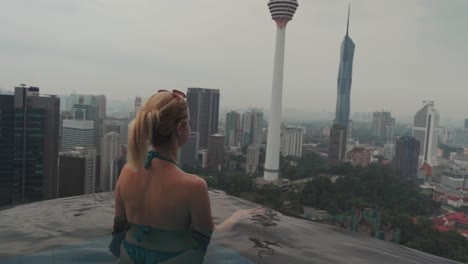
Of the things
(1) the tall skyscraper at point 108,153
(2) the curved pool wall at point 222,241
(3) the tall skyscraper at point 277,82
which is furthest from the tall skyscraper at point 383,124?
(2) the curved pool wall at point 222,241

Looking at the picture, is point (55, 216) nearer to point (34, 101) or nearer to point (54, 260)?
point (54, 260)

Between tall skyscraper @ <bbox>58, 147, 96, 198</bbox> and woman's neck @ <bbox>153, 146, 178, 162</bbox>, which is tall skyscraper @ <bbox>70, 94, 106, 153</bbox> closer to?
tall skyscraper @ <bbox>58, 147, 96, 198</bbox>

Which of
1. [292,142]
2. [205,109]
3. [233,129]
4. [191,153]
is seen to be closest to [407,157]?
[292,142]

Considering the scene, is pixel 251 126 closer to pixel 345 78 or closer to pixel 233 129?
pixel 233 129

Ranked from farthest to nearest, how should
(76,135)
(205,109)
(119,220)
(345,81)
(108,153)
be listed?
(345,81), (205,109), (76,135), (108,153), (119,220)

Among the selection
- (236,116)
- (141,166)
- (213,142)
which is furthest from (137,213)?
(236,116)

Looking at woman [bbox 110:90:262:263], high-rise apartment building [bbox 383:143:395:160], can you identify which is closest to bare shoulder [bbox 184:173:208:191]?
woman [bbox 110:90:262:263]
